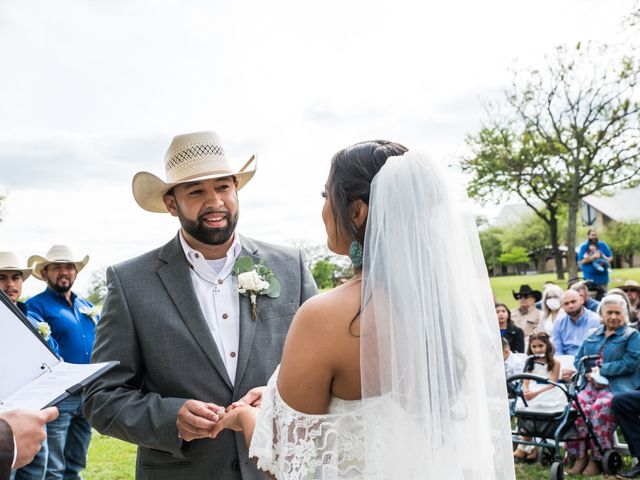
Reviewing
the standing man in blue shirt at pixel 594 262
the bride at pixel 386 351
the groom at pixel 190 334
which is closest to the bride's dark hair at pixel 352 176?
the bride at pixel 386 351

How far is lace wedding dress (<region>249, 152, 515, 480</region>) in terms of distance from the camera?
2.12 m

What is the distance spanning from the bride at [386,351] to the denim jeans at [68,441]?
16.9 feet

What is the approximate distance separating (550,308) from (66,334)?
8.34 m

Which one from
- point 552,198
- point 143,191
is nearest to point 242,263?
point 143,191

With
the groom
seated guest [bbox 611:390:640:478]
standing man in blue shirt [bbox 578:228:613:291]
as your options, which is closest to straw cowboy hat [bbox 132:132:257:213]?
the groom

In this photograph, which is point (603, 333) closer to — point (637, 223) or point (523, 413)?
point (523, 413)

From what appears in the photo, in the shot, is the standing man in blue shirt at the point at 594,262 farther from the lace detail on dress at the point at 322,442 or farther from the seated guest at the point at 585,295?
the lace detail on dress at the point at 322,442

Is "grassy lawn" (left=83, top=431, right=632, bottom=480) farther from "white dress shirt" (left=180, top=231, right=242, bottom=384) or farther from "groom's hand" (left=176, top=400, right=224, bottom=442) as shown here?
"groom's hand" (left=176, top=400, right=224, bottom=442)

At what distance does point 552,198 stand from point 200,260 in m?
29.8

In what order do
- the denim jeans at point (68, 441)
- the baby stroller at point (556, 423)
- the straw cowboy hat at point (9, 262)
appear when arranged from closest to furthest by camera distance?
1. the denim jeans at point (68, 441)
2. the baby stroller at point (556, 423)
3. the straw cowboy hat at point (9, 262)

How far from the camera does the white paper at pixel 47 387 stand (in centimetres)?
220

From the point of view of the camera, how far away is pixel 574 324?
954cm

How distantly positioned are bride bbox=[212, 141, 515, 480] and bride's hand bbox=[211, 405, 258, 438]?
0.59 ft

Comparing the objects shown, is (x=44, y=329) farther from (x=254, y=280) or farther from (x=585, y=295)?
(x=585, y=295)
